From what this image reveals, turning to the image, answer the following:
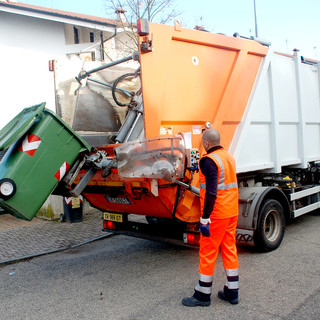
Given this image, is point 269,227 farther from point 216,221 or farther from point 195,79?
point 195,79

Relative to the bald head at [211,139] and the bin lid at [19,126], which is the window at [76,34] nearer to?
the bin lid at [19,126]

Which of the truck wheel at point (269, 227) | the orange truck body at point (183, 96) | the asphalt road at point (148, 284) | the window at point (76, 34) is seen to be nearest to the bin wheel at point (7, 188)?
the orange truck body at point (183, 96)

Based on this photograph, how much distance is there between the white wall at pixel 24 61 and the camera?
1239 cm

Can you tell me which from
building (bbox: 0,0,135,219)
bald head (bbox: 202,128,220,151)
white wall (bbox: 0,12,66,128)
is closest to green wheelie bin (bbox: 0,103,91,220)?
bald head (bbox: 202,128,220,151)

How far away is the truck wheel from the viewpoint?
4344 mm

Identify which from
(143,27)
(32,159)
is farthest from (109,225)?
(143,27)

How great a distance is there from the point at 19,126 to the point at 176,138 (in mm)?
1361

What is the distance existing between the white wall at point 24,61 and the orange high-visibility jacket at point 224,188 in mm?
9798

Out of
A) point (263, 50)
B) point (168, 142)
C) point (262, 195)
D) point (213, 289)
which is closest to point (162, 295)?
point (213, 289)

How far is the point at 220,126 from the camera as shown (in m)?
4.08

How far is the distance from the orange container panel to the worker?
1.92 feet

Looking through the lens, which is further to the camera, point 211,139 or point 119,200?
point 119,200

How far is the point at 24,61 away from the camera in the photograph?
1320cm

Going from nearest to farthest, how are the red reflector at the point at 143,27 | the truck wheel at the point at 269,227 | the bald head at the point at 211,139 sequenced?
the bald head at the point at 211,139, the red reflector at the point at 143,27, the truck wheel at the point at 269,227
